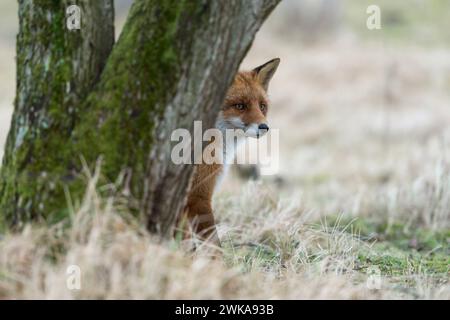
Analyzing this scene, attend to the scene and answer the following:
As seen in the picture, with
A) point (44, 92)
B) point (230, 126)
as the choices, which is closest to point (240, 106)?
point (230, 126)

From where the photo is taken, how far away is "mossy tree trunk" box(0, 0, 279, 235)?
12.8 feet

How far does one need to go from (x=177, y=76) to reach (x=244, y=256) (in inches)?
69.2

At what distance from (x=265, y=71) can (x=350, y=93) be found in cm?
1071

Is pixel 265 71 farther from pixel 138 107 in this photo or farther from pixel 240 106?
pixel 138 107

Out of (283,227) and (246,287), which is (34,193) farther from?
(283,227)

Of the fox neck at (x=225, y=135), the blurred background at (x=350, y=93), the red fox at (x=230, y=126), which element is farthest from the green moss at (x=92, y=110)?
the blurred background at (x=350, y=93)

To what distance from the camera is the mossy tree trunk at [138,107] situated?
3.91 m

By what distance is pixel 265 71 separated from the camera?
6.09 metres

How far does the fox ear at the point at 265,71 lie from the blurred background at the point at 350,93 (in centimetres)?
223

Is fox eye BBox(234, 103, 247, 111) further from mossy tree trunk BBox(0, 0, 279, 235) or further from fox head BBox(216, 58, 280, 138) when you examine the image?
mossy tree trunk BBox(0, 0, 279, 235)

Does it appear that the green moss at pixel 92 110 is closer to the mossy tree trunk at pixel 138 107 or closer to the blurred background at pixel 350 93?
the mossy tree trunk at pixel 138 107
